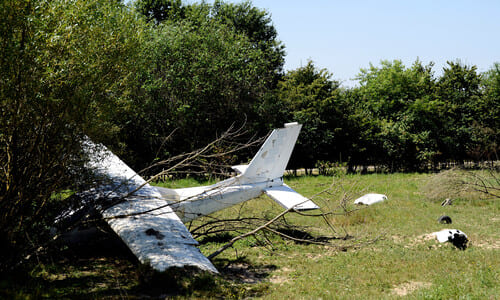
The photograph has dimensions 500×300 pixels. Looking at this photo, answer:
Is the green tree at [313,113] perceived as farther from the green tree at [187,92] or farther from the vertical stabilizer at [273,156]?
the vertical stabilizer at [273,156]

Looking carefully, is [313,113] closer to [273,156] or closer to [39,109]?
[273,156]

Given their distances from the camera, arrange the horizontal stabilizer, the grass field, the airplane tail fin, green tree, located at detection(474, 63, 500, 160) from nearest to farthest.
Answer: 1. the grass field
2. the horizontal stabilizer
3. the airplane tail fin
4. green tree, located at detection(474, 63, 500, 160)

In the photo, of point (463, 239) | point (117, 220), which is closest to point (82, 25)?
point (117, 220)

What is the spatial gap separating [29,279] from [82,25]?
4.79 m

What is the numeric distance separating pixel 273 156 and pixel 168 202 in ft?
13.2

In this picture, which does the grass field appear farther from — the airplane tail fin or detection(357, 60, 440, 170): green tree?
detection(357, 60, 440, 170): green tree

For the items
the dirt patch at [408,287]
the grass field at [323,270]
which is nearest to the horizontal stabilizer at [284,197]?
the grass field at [323,270]

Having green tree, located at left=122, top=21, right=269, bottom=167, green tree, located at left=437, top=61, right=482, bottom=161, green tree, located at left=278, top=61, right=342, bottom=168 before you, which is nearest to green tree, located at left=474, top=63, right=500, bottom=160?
green tree, located at left=437, top=61, right=482, bottom=161

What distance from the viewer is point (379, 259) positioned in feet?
29.3

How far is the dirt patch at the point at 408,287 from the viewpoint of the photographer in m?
6.95

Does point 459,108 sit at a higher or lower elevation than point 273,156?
higher

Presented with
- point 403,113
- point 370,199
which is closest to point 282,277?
point 370,199

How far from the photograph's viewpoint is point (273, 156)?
12.0 meters

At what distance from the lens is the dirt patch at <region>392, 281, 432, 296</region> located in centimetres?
695
